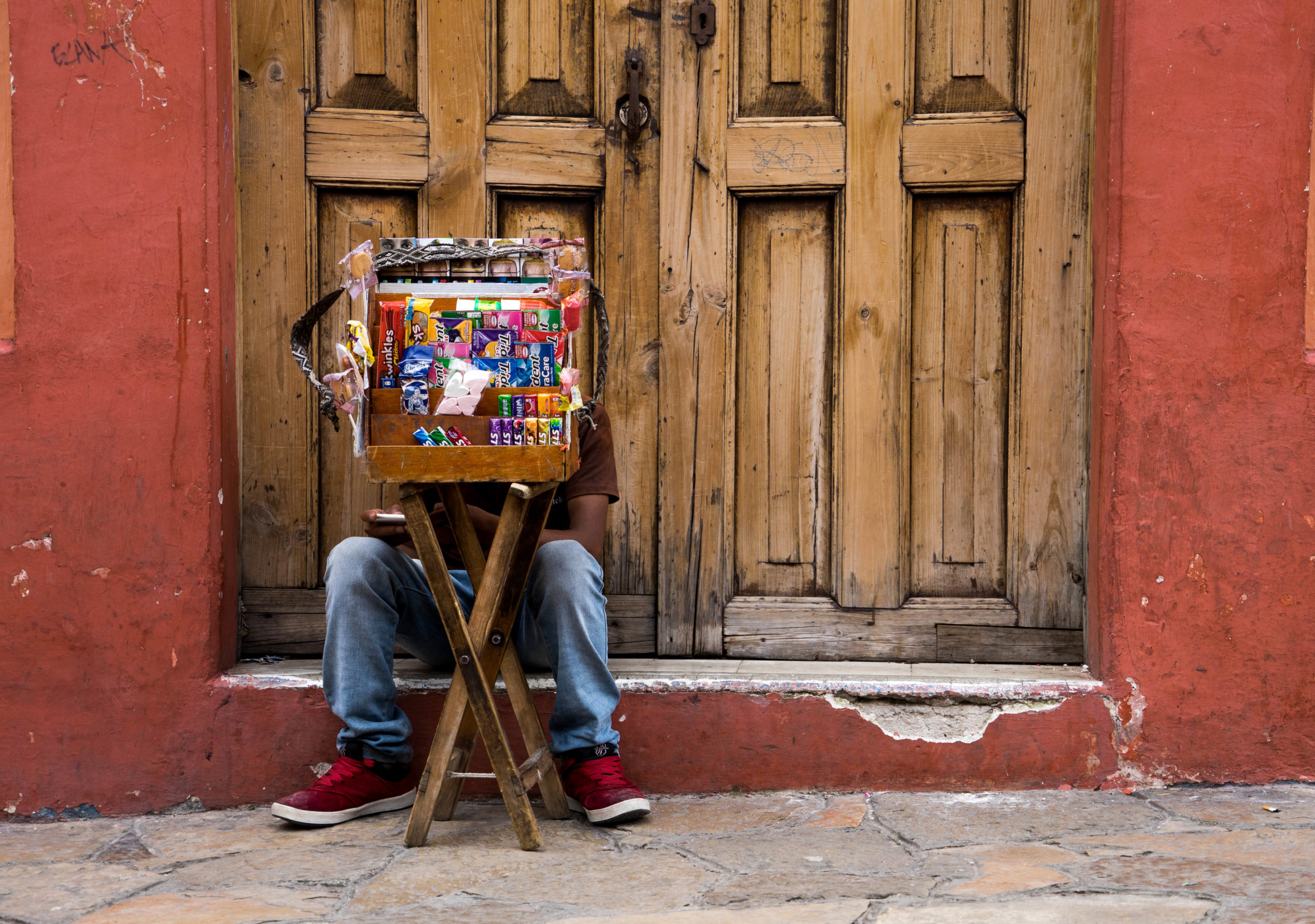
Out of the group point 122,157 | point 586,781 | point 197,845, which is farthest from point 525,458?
point 122,157

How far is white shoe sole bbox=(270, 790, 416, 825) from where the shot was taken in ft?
7.89

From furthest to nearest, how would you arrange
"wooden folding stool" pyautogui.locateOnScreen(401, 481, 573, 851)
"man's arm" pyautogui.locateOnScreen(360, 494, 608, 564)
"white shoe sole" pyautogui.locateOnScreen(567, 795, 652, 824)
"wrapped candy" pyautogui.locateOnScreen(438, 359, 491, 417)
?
"man's arm" pyautogui.locateOnScreen(360, 494, 608, 564) → "white shoe sole" pyautogui.locateOnScreen(567, 795, 652, 824) → "wooden folding stool" pyautogui.locateOnScreen(401, 481, 573, 851) → "wrapped candy" pyautogui.locateOnScreen(438, 359, 491, 417)

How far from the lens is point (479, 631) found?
229 cm

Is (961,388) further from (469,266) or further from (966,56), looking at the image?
(469,266)

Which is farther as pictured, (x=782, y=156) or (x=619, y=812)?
(x=782, y=156)

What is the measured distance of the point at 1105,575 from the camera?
8.71ft

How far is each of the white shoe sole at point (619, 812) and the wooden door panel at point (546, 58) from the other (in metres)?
1.76

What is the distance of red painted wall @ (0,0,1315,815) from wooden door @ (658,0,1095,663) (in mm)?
220

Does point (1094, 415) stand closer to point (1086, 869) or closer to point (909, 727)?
point (909, 727)

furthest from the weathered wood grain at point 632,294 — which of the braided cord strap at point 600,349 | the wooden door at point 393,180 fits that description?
the braided cord strap at point 600,349

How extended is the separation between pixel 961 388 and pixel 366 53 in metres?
1.80

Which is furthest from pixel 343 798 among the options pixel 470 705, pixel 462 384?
pixel 462 384

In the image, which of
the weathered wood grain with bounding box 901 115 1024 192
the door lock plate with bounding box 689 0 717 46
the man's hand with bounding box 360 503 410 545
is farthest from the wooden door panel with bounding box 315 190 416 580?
the weathered wood grain with bounding box 901 115 1024 192

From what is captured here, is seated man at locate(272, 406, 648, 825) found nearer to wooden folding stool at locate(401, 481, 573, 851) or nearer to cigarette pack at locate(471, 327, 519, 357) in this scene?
wooden folding stool at locate(401, 481, 573, 851)
